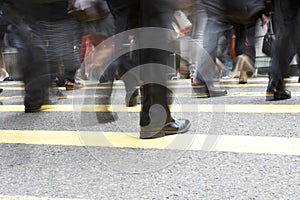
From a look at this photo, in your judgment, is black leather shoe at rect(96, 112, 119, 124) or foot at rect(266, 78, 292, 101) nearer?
black leather shoe at rect(96, 112, 119, 124)

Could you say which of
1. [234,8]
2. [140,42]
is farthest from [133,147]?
[234,8]

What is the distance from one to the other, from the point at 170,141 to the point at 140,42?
1.84 ft

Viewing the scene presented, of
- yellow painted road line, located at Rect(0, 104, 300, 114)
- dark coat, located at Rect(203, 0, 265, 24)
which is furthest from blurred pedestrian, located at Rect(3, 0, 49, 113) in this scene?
dark coat, located at Rect(203, 0, 265, 24)

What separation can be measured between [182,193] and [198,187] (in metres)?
0.08

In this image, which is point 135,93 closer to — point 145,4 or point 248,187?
point 145,4

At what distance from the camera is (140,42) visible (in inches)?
95.5

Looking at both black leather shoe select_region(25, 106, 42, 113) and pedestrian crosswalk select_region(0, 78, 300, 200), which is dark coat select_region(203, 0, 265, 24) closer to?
pedestrian crosswalk select_region(0, 78, 300, 200)

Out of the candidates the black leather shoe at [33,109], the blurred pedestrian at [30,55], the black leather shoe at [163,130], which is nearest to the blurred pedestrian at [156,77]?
the black leather shoe at [163,130]

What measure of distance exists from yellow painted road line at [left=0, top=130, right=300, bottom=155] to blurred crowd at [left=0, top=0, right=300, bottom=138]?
124 mm

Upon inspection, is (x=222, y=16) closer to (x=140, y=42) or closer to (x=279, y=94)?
(x=279, y=94)

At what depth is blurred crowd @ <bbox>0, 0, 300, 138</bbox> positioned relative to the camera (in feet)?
7.73

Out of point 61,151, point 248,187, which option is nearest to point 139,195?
point 248,187

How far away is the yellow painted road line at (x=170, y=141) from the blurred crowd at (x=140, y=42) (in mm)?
124

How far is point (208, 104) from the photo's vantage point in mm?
3568
